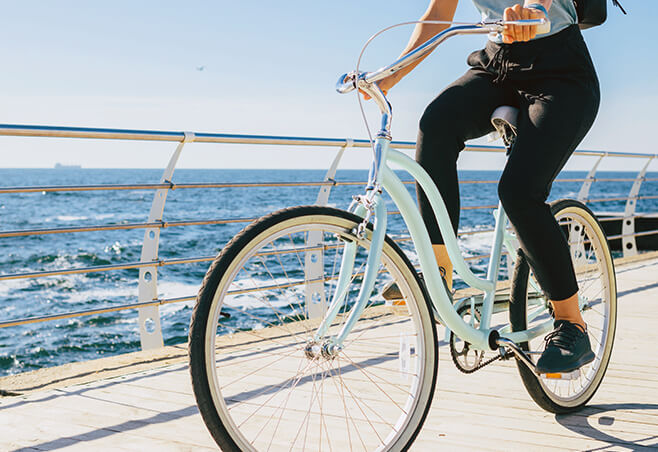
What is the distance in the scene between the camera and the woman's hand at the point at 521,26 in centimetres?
138

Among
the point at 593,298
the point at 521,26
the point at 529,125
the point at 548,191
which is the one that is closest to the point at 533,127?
the point at 529,125

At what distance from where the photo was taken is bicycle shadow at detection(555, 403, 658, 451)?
1.77 metres

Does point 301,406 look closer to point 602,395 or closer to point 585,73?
point 602,395

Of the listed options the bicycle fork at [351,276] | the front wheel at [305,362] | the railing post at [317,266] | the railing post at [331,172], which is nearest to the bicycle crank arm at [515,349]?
the front wheel at [305,362]

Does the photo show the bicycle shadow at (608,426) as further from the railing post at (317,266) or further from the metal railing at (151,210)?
the railing post at (317,266)

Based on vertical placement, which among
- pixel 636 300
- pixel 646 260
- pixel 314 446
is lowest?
pixel 314 446

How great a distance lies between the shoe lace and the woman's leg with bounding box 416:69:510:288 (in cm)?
29

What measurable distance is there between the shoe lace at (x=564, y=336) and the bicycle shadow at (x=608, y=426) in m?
0.28

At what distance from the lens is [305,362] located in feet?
6.40

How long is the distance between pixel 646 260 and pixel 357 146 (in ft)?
12.0

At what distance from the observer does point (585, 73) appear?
5.51ft

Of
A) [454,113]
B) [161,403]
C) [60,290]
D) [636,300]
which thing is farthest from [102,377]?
[60,290]

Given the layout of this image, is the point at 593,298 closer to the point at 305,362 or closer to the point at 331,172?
the point at 305,362

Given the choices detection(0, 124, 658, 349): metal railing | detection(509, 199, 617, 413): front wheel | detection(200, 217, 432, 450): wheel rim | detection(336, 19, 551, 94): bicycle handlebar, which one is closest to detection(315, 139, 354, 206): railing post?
detection(0, 124, 658, 349): metal railing
